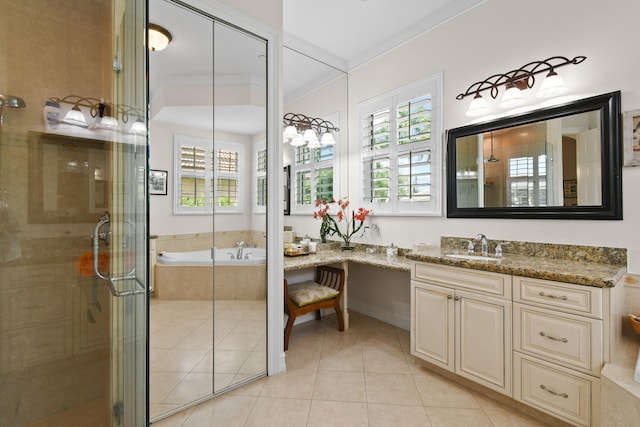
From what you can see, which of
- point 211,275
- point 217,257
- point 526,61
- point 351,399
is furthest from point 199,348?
point 526,61

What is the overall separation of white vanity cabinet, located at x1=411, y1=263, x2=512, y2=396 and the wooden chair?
0.87 metres

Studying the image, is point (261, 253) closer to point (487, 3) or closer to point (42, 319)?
point (42, 319)

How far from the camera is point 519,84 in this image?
2.23 meters

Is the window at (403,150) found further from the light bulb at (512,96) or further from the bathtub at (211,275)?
the bathtub at (211,275)

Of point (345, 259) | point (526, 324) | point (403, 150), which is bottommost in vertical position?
point (526, 324)

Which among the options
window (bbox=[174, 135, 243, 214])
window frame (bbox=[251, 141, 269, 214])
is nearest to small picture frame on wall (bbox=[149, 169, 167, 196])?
window (bbox=[174, 135, 243, 214])

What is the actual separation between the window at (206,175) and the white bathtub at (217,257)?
0.28 meters

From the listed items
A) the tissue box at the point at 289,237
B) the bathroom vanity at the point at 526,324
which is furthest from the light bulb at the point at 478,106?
the tissue box at the point at 289,237

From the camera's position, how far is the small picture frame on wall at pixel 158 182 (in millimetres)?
1802

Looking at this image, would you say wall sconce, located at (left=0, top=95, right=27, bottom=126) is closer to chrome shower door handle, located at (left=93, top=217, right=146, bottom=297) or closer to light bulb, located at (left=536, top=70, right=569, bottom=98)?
chrome shower door handle, located at (left=93, top=217, right=146, bottom=297)

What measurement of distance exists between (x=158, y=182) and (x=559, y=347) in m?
2.54

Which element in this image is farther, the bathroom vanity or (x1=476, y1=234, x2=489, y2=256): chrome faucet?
(x1=476, y1=234, x2=489, y2=256): chrome faucet

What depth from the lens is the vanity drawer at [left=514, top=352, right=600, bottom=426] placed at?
1.56m

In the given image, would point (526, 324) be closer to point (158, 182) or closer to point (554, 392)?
point (554, 392)
